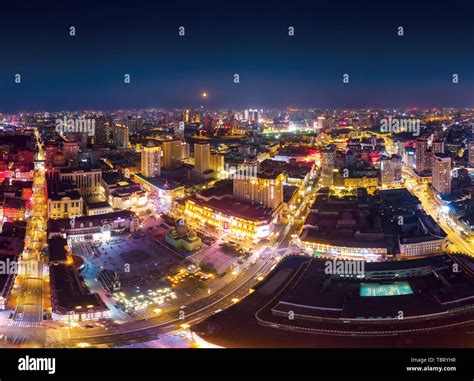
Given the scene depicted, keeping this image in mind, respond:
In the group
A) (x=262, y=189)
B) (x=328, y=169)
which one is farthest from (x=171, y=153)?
(x=262, y=189)

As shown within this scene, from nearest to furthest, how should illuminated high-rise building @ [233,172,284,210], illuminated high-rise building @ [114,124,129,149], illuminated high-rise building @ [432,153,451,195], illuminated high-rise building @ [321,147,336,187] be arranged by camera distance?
illuminated high-rise building @ [233,172,284,210]
illuminated high-rise building @ [432,153,451,195]
illuminated high-rise building @ [321,147,336,187]
illuminated high-rise building @ [114,124,129,149]

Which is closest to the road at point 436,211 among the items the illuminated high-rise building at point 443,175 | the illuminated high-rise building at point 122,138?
the illuminated high-rise building at point 443,175

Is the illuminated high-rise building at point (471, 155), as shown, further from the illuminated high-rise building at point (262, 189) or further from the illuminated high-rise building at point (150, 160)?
the illuminated high-rise building at point (150, 160)

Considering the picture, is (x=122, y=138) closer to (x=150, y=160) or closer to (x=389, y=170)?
(x=150, y=160)

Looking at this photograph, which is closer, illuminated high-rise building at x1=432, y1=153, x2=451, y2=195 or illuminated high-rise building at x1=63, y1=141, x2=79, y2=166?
illuminated high-rise building at x1=432, y1=153, x2=451, y2=195

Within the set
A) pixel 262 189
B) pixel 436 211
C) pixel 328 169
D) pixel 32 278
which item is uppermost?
pixel 328 169

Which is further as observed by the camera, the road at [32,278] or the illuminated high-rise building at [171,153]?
the illuminated high-rise building at [171,153]

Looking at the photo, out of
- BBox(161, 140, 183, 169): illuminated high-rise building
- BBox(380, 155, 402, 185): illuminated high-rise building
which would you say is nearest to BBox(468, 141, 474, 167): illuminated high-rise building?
BBox(380, 155, 402, 185): illuminated high-rise building

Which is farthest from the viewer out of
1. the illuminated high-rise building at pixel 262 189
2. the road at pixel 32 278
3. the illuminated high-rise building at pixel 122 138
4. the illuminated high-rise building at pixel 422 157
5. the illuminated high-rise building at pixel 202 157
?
the illuminated high-rise building at pixel 122 138

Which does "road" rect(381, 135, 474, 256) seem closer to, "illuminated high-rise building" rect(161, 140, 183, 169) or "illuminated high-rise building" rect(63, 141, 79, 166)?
"illuminated high-rise building" rect(161, 140, 183, 169)

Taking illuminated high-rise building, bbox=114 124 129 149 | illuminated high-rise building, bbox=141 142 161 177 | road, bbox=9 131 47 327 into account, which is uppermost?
illuminated high-rise building, bbox=114 124 129 149
